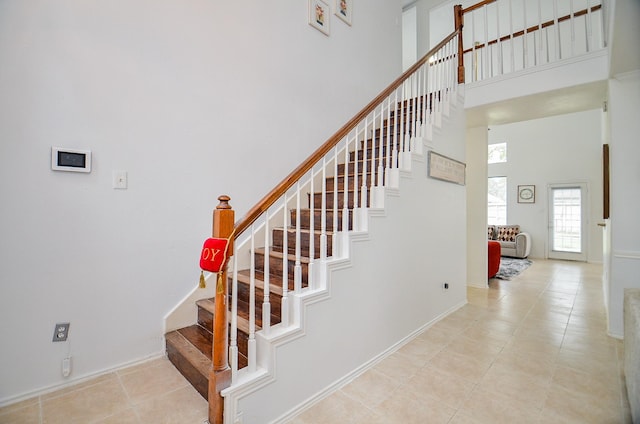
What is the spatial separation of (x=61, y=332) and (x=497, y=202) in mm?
9441

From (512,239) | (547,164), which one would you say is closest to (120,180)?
(512,239)

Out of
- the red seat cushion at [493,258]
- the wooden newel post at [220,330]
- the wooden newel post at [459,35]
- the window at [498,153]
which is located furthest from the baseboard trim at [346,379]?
the window at [498,153]

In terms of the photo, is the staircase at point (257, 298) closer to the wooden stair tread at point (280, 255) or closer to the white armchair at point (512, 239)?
the wooden stair tread at point (280, 255)

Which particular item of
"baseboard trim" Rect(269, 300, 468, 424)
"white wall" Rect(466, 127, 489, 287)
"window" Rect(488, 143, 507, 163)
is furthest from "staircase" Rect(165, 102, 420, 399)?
"window" Rect(488, 143, 507, 163)

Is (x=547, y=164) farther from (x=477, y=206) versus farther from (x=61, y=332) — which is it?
(x=61, y=332)

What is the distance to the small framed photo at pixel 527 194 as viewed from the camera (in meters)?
7.80

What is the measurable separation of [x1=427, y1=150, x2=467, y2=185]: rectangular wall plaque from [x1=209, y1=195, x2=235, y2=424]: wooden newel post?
223 cm

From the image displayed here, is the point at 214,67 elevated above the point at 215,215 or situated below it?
above

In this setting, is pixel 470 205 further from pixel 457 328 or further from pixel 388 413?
pixel 388 413

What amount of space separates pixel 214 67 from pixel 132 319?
212 centimetres

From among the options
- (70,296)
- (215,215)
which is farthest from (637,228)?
(70,296)

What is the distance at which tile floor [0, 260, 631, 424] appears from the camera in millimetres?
1753

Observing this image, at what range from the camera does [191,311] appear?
248cm

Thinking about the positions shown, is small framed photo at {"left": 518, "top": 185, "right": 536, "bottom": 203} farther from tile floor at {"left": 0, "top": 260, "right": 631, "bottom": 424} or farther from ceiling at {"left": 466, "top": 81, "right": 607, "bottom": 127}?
tile floor at {"left": 0, "top": 260, "right": 631, "bottom": 424}
